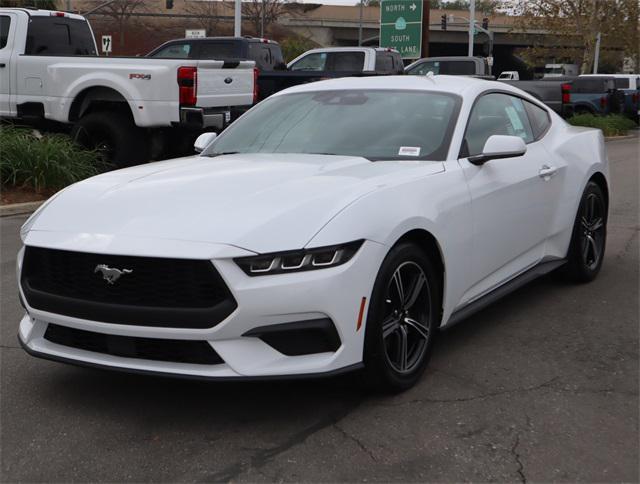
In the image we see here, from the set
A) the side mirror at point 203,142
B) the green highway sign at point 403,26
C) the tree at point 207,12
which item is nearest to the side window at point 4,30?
the side mirror at point 203,142

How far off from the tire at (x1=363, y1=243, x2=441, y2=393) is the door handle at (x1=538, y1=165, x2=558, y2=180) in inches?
61.3

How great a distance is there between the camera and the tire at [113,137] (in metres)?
11.2

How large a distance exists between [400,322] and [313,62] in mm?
16684

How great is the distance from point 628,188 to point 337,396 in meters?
9.76

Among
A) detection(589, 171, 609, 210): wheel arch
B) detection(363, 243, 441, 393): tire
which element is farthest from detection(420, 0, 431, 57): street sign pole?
detection(363, 243, 441, 393): tire

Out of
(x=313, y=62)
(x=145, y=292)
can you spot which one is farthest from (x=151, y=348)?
(x=313, y=62)

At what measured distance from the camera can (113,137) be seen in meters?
11.2

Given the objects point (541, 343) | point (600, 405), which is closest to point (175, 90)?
point (541, 343)

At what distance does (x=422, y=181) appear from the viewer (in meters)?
4.43

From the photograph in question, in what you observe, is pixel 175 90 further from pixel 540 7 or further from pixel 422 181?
pixel 540 7

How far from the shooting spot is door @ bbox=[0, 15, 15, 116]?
1216 cm

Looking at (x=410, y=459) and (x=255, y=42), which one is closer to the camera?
(x=410, y=459)

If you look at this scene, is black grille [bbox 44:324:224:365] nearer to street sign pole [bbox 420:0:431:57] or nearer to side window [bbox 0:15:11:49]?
side window [bbox 0:15:11:49]

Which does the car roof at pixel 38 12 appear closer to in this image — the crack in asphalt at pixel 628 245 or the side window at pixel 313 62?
the side window at pixel 313 62
